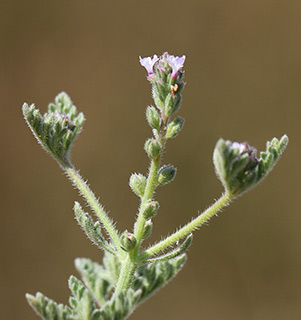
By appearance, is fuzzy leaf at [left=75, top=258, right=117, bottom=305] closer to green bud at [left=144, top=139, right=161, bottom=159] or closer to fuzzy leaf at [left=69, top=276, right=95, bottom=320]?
fuzzy leaf at [left=69, top=276, right=95, bottom=320]

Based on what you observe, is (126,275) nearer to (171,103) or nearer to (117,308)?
(117,308)

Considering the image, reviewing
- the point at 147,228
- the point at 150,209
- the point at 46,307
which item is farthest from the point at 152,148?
the point at 46,307

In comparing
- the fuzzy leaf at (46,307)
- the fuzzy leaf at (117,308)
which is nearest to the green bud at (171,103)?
the fuzzy leaf at (117,308)

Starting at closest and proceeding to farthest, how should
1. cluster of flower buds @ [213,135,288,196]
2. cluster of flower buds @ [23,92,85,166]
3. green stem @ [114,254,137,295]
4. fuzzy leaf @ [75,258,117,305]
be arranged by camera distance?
cluster of flower buds @ [213,135,288,196] → green stem @ [114,254,137,295] → cluster of flower buds @ [23,92,85,166] → fuzzy leaf @ [75,258,117,305]

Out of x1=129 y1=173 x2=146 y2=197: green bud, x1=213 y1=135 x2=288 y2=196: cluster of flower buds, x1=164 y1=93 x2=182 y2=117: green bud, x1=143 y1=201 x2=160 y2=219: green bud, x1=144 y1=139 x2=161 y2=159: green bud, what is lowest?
x1=213 y1=135 x2=288 y2=196: cluster of flower buds

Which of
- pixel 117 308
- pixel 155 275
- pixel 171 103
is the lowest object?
pixel 117 308

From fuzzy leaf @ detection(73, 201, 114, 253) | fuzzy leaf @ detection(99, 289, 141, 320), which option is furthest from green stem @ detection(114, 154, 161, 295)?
fuzzy leaf @ detection(99, 289, 141, 320)
